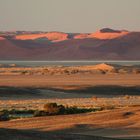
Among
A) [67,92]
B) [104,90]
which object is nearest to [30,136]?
[67,92]

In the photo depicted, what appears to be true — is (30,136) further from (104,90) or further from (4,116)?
(104,90)

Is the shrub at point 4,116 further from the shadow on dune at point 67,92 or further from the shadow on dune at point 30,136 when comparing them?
the shadow on dune at point 67,92

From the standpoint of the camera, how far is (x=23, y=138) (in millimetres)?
18000

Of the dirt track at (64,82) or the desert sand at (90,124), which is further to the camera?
the dirt track at (64,82)

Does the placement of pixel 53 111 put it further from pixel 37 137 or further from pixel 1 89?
pixel 1 89

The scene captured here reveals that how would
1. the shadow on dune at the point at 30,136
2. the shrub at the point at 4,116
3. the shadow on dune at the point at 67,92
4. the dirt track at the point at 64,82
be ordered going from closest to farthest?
the shadow on dune at the point at 30,136 < the shrub at the point at 4,116 < the shadow on dune at the point at 67,92 < the dirt track at the point at 64,82

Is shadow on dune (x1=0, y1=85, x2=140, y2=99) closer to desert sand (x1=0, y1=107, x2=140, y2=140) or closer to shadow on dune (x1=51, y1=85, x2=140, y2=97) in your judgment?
shadow on dune (x1=51, y1=85, x2=140, y2=97)

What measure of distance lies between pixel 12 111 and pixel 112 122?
7229 millimetres

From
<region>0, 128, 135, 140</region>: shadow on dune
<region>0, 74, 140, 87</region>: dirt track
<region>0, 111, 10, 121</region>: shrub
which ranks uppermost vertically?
<region>0, 74, 140, 87</region>: dirt track

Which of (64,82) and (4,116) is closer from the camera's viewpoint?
(4,116)

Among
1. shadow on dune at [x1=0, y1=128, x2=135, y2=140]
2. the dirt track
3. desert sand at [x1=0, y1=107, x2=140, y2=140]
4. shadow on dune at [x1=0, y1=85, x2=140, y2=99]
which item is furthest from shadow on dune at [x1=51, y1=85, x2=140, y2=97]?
shadow on dune at [x1=0, y1=128, x2=135, y2=140]

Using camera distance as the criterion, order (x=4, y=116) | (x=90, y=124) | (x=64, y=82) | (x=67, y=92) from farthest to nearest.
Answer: (x=64, y=82), (x=67, y=92), (x=4, y=116), (x=90, y=124)

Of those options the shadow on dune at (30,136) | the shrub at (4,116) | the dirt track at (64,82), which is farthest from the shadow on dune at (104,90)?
the shadow on dune at (30,136)

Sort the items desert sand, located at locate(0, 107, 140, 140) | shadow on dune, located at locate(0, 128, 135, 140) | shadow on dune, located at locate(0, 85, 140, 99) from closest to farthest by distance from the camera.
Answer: shadow on dune, located at locate(0, 128, 135, 140) < desert sand, located at locate(0, 107, 140, 140) < shadow on dune, located at locate(0, 85, 140, 99)
